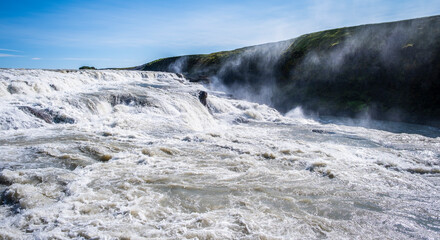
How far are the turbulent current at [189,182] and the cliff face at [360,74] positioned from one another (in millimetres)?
13113

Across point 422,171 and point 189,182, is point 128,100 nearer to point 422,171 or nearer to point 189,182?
point 189,182

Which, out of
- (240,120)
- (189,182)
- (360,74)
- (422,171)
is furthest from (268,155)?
(360,74)

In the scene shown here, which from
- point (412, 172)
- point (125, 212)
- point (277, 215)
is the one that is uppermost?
point (125, 212)

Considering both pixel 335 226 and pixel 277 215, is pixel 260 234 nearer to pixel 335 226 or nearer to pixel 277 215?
pixel 277 215

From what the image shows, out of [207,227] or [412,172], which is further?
[412,172]

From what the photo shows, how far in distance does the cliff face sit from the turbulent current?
1311 cm

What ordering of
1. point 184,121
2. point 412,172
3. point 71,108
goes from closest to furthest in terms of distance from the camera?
point 412,172, point 71,108, point 184,121

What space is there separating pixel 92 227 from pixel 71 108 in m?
10.7

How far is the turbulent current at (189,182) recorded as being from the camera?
4.80 metres

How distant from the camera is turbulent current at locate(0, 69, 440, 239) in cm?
480

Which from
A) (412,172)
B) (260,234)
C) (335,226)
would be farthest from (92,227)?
(412,172)

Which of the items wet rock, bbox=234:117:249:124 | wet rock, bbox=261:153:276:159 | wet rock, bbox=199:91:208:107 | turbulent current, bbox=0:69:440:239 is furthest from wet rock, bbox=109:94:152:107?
wet rock, bbox=261:153:276:159

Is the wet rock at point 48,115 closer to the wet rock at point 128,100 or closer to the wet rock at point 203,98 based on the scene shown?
the wet rock at point 128,100

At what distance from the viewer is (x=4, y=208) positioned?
5.05 metres
